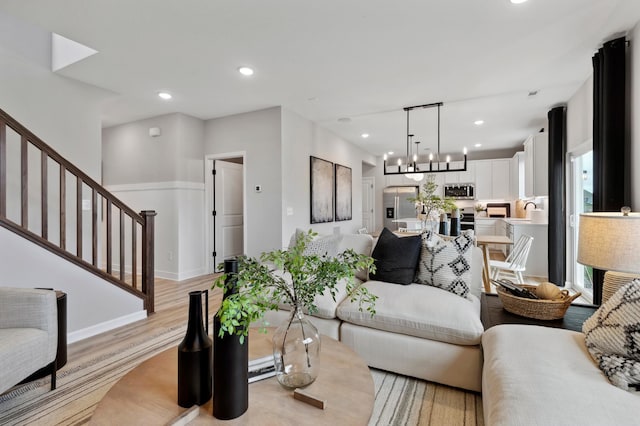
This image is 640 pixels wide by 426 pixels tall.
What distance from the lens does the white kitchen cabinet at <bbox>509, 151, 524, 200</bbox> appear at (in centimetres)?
667

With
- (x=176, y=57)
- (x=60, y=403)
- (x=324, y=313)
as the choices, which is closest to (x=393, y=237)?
(x=324, y=313)

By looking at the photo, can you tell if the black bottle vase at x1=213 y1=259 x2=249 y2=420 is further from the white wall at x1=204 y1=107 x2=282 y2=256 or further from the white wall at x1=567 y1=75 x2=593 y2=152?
the white wall at x1=567 y1=75 x2=593 y2=152

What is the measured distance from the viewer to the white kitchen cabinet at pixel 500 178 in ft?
25.1

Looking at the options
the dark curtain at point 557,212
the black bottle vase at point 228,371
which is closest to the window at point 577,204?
the dark curtain at point 557,212

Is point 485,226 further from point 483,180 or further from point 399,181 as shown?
point 399,181

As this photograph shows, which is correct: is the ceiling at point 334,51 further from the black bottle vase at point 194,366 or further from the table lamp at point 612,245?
the black bottle vase at point 194,366

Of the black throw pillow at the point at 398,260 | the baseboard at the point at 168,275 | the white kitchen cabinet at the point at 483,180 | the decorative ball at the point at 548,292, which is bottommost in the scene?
the baseboard at the point at 168,275

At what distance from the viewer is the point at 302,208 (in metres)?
5.02

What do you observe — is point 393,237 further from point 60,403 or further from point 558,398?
point 60,403

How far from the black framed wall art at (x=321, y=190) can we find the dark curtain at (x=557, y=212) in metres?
3.39

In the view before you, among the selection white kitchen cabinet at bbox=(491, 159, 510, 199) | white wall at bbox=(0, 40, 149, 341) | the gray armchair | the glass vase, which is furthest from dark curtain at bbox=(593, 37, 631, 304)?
white kitchen cabinet at bbox=(491, 159, 510, 199)

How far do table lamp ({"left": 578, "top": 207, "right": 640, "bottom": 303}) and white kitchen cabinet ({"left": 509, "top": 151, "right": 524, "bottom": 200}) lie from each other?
5598 mm

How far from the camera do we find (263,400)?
1.07 m

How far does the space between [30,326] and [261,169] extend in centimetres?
330
